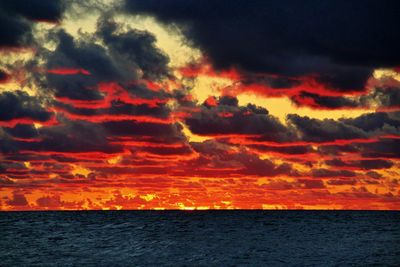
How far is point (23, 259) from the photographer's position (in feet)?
199

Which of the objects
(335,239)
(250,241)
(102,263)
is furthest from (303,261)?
(335,239)

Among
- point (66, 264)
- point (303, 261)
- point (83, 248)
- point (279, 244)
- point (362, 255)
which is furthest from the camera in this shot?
point (279, 244)

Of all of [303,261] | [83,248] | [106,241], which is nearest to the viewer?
[303,261]

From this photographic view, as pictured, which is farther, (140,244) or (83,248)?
(140,244)

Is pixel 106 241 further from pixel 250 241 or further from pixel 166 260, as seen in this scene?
pixel 166 260

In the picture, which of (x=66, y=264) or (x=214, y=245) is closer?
(x=66, y=264)

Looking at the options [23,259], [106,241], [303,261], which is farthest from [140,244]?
[303,261]

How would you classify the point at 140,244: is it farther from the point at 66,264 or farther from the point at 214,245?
the point at 66,264

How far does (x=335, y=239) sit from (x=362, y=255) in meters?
26.7

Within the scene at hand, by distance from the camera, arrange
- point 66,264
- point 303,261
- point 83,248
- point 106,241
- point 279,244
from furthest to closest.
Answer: point 106,241 < point 279,244 < point 83,248 < point 303,261 < point 66,264

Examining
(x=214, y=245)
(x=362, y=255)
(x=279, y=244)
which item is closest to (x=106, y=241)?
(x=214, y=245)

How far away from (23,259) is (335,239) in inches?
2048

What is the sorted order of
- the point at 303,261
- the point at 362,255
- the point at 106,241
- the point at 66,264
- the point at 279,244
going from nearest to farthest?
the point at 66,264 → the point at 303,261 → the point at 362,255 → the point at 279,244 → the point at 106,241

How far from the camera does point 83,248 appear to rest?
7481 cm
